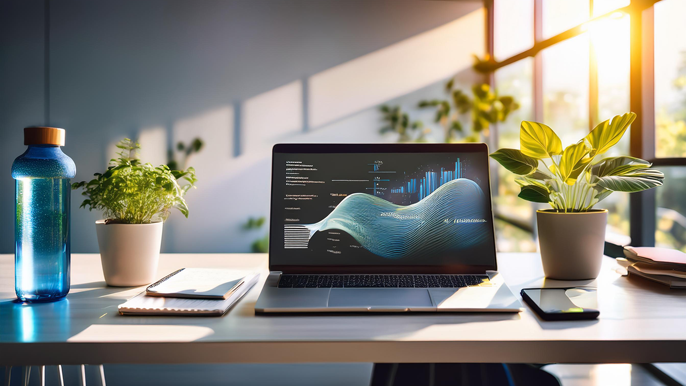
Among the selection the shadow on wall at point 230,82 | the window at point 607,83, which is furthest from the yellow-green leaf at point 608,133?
the shadow on wall at point 230,82

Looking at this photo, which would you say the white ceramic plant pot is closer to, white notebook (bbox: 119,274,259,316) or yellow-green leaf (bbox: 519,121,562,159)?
white notebook (bbox: 119,274,259,316)

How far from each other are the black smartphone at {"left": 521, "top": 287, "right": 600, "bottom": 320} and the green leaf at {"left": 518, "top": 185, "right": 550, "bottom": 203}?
0.21m

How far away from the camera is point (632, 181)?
0.85 meters

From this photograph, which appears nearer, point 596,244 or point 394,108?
point 596,244

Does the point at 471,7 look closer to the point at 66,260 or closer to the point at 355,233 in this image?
the point at 355,233

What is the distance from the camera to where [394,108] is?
12.6ft

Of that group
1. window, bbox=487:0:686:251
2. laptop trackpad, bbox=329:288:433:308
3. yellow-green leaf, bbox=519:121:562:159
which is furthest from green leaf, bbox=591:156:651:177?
window, bbox=487:0:686:251

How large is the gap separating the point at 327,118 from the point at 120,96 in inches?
72.2

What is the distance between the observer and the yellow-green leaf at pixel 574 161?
913 millimetres

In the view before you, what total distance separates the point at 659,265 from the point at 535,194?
292 mm

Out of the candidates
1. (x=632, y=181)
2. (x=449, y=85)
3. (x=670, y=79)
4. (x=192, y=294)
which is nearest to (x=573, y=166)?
(x=632, y=181)

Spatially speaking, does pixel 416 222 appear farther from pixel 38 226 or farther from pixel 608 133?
pixel 38 226

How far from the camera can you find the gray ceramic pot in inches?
35.7

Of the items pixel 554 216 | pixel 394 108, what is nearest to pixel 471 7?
pixel 394 108
